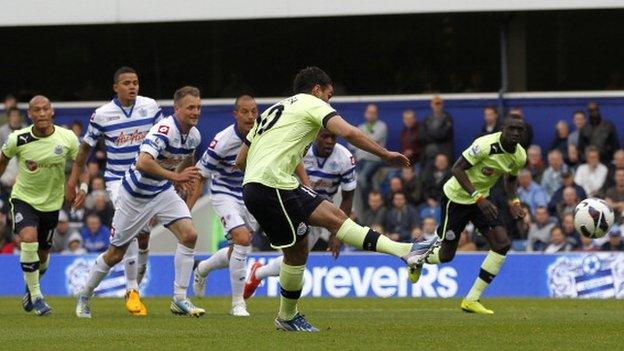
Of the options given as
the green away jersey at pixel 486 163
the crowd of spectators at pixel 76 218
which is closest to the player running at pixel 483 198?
the green away jersey at pixel 486 163

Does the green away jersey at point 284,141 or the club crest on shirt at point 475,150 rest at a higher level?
the green away jersey at point 284,141

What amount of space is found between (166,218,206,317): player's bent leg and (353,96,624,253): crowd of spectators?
28.1 feet

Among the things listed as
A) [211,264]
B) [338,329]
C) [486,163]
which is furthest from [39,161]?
[486,163]

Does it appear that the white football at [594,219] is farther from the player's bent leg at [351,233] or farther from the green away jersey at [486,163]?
the player's bent leg at [351,233]

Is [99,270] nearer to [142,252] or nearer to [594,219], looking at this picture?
[142,252]

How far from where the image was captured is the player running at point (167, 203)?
15.6 metres

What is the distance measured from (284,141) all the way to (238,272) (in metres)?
4.04

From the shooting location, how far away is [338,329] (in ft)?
46.3

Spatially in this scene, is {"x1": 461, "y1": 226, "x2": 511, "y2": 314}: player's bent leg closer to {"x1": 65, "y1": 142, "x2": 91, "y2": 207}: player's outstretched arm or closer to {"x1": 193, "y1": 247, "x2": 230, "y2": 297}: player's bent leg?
{"x1": 193, "y1": 247, "x2": 230, "y2": 297}: player's bent leg

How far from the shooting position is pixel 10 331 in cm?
1421

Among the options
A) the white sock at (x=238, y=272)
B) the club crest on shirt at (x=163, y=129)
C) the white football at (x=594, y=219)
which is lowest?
the white sock at (x=238, y=272)

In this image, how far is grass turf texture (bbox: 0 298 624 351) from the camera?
1247 centimetres

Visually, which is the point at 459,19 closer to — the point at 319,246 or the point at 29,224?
the point at 319,246

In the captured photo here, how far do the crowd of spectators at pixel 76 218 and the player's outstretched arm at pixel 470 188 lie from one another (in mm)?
9347
